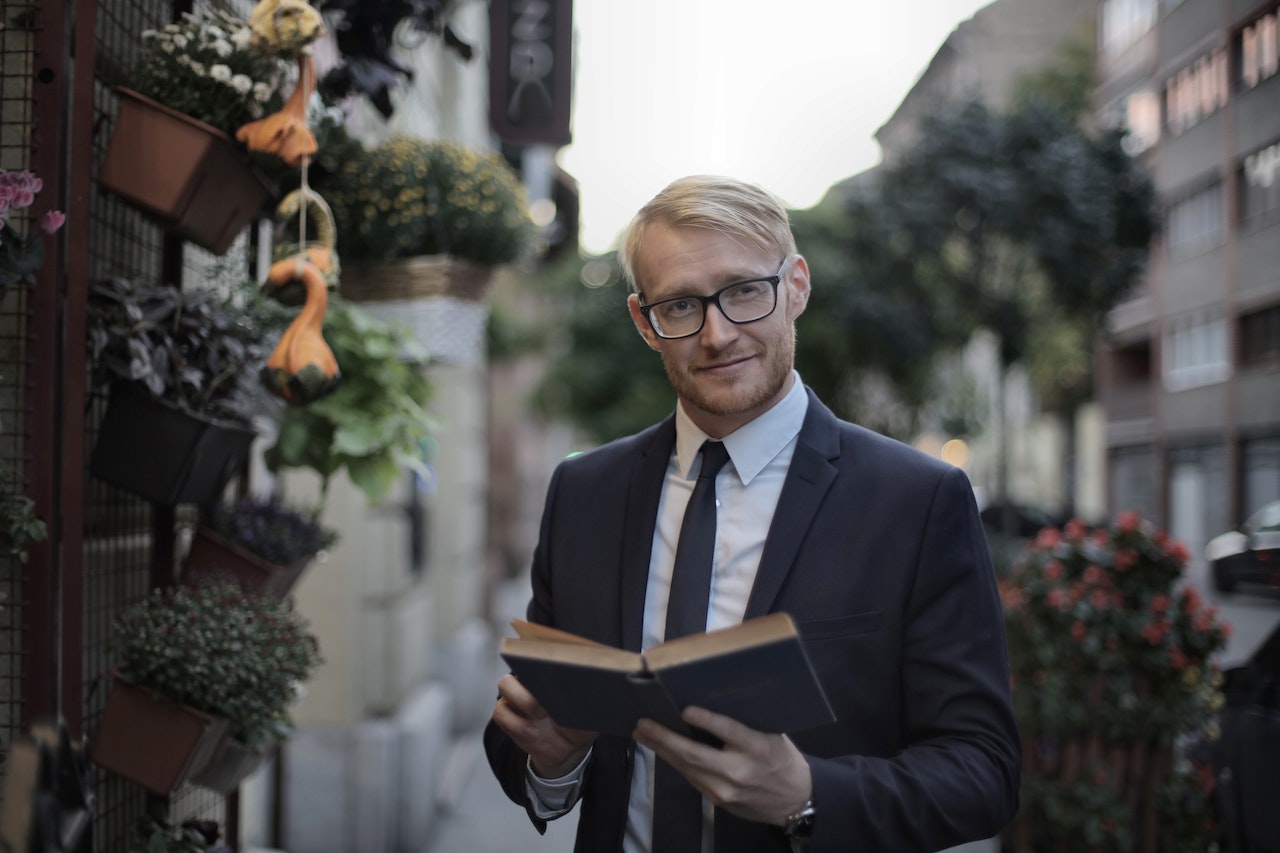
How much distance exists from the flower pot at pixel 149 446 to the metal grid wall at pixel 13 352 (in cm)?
18

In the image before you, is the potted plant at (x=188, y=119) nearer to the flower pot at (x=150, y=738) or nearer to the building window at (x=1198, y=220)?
the flower pot at (x=150, y=738)

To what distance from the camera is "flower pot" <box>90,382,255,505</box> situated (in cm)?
237

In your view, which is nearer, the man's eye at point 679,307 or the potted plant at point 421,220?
the man's eye at point 679,307

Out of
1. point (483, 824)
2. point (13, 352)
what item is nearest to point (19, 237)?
point (13, 352)

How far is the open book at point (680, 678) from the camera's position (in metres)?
1.42

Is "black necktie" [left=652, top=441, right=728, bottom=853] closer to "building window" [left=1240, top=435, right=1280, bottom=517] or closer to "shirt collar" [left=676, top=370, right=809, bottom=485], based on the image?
"shirt collar" [left=676, top=370, right=809, bottom=485]

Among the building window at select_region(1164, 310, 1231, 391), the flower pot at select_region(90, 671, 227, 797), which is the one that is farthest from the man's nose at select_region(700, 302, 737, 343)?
the building window at select_region(1164, 310, 1231, 391)

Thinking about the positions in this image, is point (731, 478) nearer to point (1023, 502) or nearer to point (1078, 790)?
point (1078, 790)

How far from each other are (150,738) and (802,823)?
4.77 ft

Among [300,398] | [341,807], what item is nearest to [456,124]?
[341,807]

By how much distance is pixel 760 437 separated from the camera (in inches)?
83.3

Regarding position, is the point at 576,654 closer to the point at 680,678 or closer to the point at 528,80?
the point at 680,678

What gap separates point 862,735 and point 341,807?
Answer: 4.73 metres

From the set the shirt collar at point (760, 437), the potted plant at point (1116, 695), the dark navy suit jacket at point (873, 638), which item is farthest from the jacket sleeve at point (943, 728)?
the potted plant at point (1116, 695)
